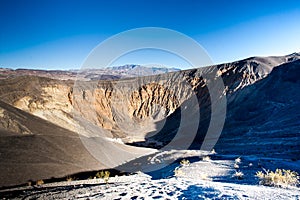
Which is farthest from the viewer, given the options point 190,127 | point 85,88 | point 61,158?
point 85,88

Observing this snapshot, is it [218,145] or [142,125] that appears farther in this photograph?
[142,125]

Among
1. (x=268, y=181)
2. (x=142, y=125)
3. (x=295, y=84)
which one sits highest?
(x=295, y=84)

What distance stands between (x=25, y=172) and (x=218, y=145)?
79.0ft

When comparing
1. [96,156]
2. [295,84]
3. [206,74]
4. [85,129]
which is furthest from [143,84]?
[96,156]

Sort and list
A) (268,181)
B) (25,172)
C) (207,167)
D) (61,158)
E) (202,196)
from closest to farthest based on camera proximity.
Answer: (202,196), (268,181), (207,167), (25,172), (61,158)

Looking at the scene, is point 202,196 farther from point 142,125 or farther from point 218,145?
point 142,125

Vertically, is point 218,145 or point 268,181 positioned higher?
point 268,181

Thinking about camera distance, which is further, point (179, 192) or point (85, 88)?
point (85, 88)

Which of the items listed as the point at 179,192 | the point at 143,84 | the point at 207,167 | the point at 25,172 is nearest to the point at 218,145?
the point at 207,167

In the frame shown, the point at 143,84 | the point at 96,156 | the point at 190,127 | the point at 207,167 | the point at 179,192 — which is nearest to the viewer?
the point at 179,192

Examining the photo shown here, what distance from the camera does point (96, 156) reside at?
22.6 metres

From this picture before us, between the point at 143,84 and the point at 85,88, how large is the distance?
71.0 ft

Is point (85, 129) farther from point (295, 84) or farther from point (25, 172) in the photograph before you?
point (295, 84)

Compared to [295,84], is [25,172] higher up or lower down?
lower down
